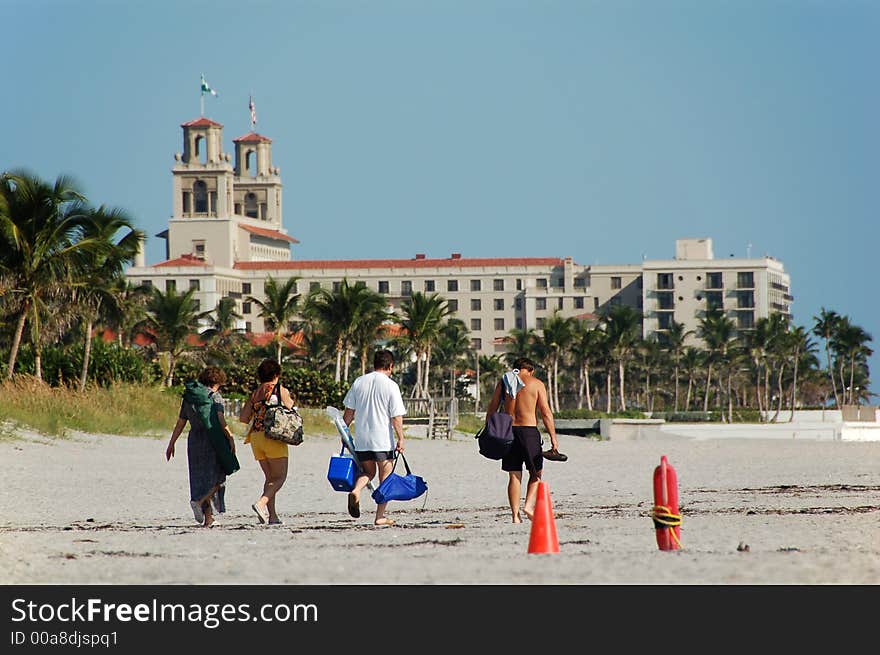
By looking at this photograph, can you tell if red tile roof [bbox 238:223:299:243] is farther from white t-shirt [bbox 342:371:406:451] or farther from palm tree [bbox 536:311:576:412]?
white t-shirt [bbox 342:371:406:451]

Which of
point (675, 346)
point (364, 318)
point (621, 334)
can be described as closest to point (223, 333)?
point (364, 318)

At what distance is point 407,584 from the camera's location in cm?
953

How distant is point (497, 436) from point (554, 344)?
333ft

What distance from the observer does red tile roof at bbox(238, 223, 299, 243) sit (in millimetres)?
175075

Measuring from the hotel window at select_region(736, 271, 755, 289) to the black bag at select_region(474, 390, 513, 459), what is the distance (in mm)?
138249

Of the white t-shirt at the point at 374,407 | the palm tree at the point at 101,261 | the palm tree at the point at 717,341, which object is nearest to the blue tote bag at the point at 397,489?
the white t-shirt at the point at 374,407

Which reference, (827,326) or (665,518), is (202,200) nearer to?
(827,326)

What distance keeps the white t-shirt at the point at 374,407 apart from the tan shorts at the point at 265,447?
0.65m

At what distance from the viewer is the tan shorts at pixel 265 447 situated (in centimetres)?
1350
